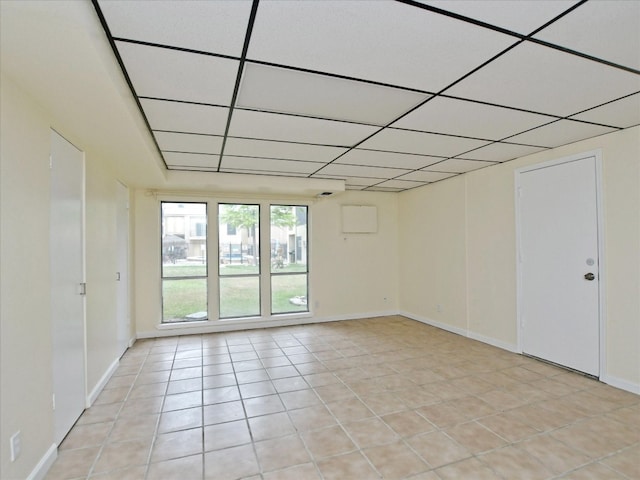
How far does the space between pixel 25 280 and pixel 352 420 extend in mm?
2409

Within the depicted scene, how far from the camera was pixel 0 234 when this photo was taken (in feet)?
5.43

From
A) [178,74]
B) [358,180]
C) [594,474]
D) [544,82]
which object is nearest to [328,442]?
[594,474]

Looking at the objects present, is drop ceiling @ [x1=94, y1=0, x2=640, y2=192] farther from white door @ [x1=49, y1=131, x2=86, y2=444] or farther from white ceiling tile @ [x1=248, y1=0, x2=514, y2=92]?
white door @ [x1=49, y1=131, x2=86, y2=444]

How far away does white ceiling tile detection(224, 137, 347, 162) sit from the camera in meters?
3.39

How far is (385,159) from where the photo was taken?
4078 millimetres

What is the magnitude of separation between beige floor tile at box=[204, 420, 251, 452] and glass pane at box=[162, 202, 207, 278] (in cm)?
320

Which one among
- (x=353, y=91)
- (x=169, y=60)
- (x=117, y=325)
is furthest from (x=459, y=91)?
(x=117, y=325)

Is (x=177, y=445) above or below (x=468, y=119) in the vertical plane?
below

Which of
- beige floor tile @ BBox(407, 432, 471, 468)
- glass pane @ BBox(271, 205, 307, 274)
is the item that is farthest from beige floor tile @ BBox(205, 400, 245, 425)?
glass pane @ BBox(271, 205, 307, 274)

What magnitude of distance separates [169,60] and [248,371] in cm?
308

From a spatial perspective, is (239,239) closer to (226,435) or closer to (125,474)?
(226,435)

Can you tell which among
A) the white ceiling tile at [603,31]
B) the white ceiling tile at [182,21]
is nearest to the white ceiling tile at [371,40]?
the white ceiling tile at [182,21]

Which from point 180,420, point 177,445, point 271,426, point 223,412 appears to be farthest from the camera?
point 223,412

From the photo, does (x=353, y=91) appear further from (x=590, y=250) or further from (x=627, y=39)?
(x=590, y=250)
